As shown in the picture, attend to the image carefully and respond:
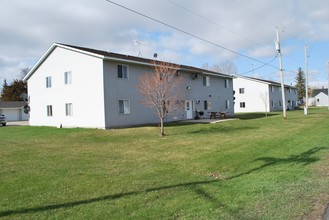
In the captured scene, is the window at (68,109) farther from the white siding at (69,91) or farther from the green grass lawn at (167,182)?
the green grass lawn at (167,182)

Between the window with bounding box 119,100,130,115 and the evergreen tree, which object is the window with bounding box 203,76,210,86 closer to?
the window with bounding box 119,100,130,115

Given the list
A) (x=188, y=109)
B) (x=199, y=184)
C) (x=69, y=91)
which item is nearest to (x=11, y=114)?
(x=69, y=91)

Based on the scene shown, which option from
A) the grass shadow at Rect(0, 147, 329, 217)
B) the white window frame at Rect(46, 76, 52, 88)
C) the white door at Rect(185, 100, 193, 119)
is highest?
the white window frame at Rect(46, 76, 52, 88)

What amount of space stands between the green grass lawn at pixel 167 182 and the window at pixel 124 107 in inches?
472

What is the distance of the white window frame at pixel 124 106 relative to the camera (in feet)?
89.6

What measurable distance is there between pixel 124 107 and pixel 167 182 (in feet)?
63.1

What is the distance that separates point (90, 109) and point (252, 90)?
4497cm

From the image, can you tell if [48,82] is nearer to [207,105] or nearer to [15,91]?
[207,105]

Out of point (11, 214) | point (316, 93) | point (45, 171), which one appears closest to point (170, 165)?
point (45, 171)

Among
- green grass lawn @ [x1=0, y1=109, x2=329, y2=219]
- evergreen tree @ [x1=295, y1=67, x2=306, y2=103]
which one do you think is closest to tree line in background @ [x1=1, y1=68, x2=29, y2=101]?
green grass lawn @ [x1=0, y1=109, x2=329, y2=219]

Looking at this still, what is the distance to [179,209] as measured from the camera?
637 centimetres

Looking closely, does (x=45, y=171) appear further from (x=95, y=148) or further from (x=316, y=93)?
(x=316, y=93)

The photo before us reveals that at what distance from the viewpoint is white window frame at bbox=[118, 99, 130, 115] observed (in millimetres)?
27303

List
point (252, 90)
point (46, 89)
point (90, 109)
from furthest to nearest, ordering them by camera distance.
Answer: point (252, 90) < point (46, 89) < point (90, 109)
